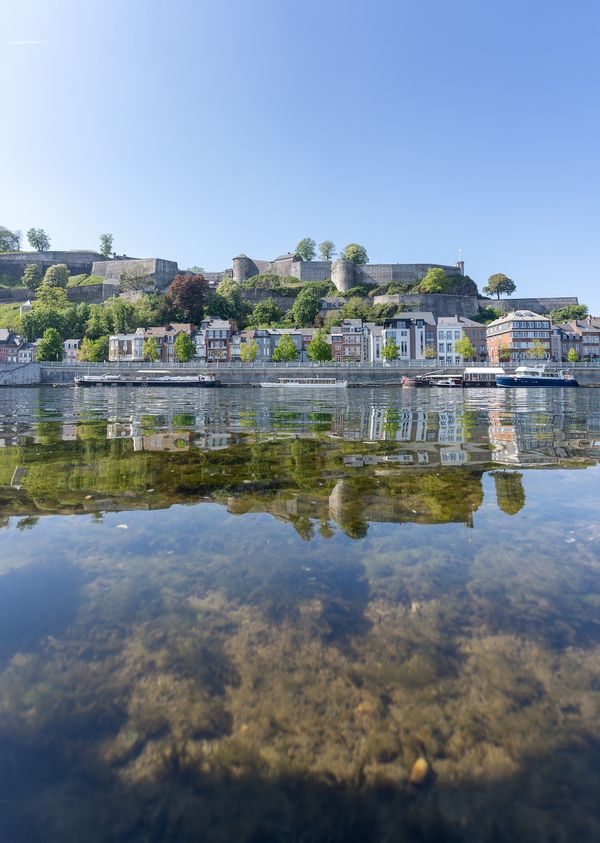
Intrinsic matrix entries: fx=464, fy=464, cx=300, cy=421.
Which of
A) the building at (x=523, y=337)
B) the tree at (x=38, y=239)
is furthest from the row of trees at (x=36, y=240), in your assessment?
→ the building at (x=523, y=337)

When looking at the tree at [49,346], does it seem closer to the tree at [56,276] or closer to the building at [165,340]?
the building at [165,340]

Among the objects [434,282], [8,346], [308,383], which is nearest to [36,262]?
[8,346]

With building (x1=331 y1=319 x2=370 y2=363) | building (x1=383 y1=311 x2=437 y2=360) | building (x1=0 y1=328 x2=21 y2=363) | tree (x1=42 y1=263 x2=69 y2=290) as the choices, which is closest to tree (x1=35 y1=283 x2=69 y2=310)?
tree (x1=42 y1=263 x2=69 y2=290)

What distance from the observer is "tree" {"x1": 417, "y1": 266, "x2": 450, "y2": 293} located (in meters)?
105

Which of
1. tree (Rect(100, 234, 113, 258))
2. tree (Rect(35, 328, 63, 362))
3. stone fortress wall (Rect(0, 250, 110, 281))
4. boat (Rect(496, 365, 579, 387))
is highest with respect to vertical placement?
tree (Rect(100, 234, 113, 258))

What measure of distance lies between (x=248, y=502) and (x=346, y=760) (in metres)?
3.47

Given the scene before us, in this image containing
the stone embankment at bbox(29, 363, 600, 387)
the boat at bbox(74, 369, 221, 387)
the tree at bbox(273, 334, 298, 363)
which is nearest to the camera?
the boat at bbox(74, 369, 221, 387)

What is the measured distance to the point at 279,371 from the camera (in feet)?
244

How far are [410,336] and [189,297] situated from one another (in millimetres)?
47961

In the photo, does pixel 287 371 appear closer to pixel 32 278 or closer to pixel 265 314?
pixel 265 314

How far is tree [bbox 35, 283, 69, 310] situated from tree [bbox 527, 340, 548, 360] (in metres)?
101

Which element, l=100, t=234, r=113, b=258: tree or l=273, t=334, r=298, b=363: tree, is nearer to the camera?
l=273, t=334, r=298, b=363: tree

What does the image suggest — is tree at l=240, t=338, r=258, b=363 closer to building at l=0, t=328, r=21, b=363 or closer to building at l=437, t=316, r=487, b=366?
building at l=437, t=316, r=487, b=366

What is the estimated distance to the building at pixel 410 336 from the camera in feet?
302
